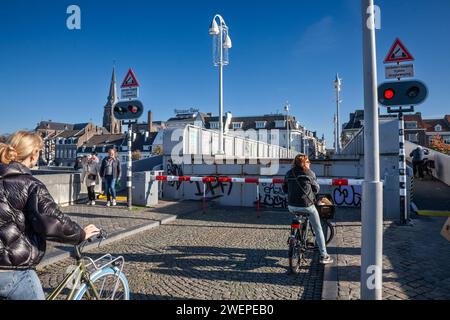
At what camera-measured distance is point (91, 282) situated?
8.65 feet

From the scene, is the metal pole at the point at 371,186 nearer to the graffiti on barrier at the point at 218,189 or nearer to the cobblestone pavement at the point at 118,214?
the cobblestone pavement at the point at 118,214

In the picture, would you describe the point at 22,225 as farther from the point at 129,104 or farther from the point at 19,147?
the point at 129,104

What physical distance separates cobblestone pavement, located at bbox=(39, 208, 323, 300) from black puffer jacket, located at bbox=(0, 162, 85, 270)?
2.08m

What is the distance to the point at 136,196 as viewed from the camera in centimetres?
1122

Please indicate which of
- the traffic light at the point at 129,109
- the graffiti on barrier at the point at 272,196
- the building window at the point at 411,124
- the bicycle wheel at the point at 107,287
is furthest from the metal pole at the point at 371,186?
the building window at the point at 411,124

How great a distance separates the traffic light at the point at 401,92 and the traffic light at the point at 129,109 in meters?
6.80

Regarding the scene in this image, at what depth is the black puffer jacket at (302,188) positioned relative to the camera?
200 inches

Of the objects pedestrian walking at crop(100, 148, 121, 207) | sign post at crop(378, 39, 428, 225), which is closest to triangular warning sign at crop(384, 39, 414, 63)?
sign post at crop(378, 39, 428, 225)

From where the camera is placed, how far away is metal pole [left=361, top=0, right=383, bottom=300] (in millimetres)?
3475

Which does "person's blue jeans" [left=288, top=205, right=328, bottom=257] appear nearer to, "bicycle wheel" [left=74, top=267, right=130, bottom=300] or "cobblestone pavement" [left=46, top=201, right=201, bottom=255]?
"bicycle wheel" [left=74, top=267, right=130, bottom=300]

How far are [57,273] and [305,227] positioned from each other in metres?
3.97

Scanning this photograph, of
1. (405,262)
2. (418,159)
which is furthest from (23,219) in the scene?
(418,159)

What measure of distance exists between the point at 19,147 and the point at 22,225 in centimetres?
57
